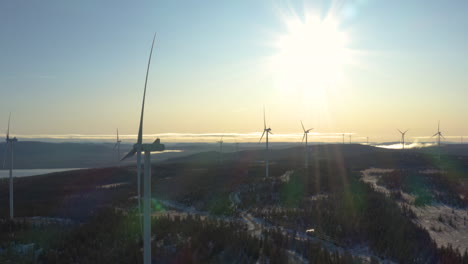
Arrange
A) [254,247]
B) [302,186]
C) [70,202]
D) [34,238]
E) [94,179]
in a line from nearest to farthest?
[254,247]
[34,238]
[70,202]
[302,186]
[94,179]

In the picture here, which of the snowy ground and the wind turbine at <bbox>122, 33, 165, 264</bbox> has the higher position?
the wind turbine at <bbox>122, 33, 165, 264</bbox>

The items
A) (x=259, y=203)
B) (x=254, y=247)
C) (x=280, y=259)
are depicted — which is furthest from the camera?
(x=259, y=203)

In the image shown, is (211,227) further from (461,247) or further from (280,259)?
(461,247)

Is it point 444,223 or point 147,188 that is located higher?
point 147,188

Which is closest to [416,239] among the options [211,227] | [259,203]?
[211,227]

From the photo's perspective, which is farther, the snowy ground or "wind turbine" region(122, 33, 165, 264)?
the snowy ground

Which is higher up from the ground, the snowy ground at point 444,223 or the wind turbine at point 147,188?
the wind turbine at point 147,188

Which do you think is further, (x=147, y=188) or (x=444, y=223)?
(x=444, y=223)

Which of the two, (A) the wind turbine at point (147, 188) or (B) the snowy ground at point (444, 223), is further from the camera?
(B) the snowy ground at point (444, 223)
